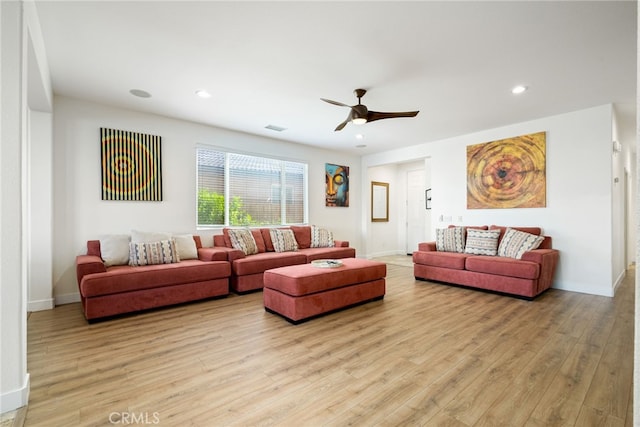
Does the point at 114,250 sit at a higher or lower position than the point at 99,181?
lower

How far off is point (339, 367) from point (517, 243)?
358cm

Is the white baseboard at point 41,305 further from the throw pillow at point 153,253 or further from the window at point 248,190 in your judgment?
the window at point 248,190

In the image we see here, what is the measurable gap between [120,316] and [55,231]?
1579 millimetres

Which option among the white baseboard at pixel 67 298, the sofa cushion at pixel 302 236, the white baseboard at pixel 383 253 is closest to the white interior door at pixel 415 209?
the white baseboard at pixel 383 253

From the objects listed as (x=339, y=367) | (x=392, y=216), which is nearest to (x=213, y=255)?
(x=339, y=367)

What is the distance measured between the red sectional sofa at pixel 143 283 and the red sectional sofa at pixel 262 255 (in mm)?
204

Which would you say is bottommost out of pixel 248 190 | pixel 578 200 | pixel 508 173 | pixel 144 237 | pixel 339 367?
pixel 339 367

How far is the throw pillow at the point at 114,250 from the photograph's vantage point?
12.1ft

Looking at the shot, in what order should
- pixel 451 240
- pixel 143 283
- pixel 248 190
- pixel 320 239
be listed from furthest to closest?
1. pixel 320 239
2. pixel 248 190
3. pixel 451 240
4. pixel 143 283

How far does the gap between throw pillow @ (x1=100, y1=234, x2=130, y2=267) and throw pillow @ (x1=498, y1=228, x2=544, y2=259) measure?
5.32 meters

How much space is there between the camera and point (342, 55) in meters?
2.81

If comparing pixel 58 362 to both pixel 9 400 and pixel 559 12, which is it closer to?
pixel 9 400

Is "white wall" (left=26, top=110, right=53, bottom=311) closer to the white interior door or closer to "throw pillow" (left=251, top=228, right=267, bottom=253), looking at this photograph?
"throw pillow" (left=251, top=228, right=267, bottom=253)

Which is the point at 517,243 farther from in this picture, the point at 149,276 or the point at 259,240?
the point at 149,276
